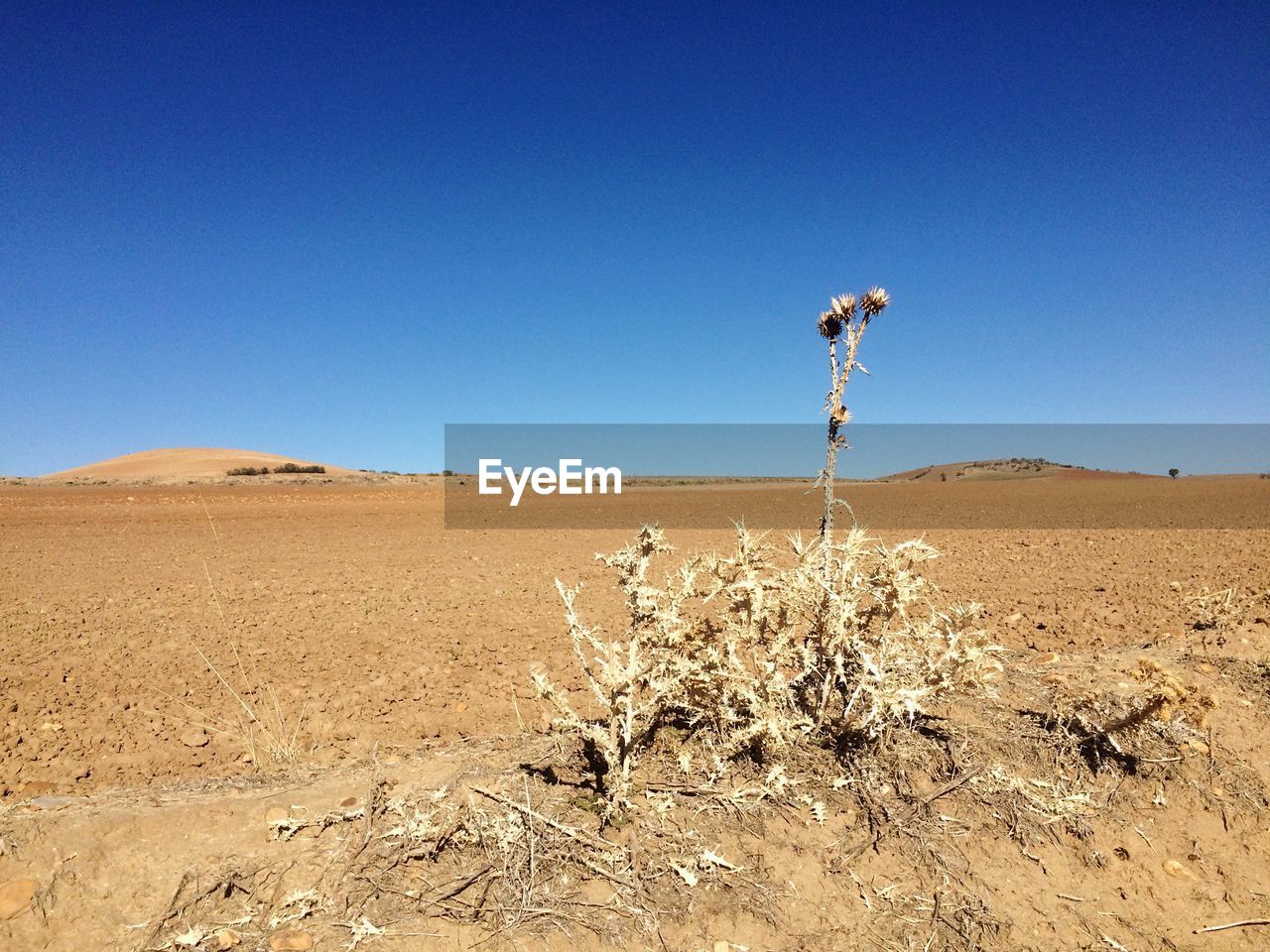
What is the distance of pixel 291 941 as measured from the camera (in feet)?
7.50

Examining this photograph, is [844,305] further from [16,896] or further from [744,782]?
[16,896]

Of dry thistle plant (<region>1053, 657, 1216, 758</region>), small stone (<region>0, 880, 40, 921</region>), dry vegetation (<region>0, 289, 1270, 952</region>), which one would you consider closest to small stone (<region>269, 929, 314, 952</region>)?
dry vegetation (<region>0, 289, 1270, 952</region>)

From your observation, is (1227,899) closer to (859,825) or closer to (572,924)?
(859,825)

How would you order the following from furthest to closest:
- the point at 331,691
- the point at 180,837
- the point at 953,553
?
the point at 953,553 → the point at 331,691 → the point at 180,837

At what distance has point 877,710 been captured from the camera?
317 centimetres

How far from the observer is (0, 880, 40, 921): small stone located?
7.64ft

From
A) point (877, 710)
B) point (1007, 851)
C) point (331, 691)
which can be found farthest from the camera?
point (331, 691)

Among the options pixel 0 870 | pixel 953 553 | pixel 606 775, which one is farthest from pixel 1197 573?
pixel 0 870

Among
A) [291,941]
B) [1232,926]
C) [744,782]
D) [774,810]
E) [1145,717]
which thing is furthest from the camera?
[1145,717]

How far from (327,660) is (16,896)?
144 inches

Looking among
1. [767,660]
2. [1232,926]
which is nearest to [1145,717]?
[1232,926]

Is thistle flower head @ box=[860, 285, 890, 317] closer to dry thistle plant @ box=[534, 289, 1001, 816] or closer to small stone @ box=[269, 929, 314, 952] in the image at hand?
dry thistle plant @ box=[534, 289, 1001, 816]

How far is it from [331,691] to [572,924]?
143 inches

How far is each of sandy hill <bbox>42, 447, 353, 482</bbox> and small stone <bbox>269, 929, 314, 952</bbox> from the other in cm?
5783
